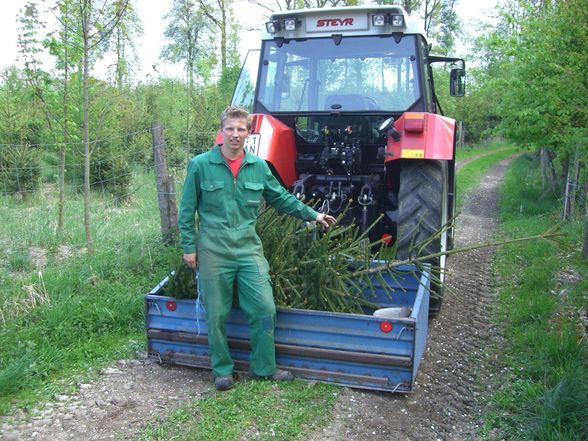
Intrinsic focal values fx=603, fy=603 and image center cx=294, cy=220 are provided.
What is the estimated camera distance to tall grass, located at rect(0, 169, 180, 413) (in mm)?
3941

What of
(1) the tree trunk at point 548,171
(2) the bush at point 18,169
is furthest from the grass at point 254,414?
(1) the tree trunk at point 548,171

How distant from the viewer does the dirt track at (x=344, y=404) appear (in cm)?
323

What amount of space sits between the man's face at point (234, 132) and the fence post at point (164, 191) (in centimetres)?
258

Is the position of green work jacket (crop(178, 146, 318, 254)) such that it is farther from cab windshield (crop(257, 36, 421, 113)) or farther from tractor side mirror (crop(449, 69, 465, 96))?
tractor side mirror (crop(449, 69, 465, 96))

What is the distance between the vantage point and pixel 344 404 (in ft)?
11.5

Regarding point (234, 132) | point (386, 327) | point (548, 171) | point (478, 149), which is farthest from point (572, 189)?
point (478, 149)

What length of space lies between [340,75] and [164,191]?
215 cm

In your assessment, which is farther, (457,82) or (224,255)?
(457,82)

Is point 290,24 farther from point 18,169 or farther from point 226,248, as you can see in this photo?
point 18,169

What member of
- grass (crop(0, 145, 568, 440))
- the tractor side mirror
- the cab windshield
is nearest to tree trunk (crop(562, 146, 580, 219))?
the tractor side mirror

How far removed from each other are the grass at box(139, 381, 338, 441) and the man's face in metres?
1.48

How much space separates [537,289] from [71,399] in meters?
4.26

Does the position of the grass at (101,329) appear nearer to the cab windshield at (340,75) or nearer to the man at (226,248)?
the man at (226,248)

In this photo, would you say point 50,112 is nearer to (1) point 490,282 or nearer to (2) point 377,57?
(2) point 377,57
